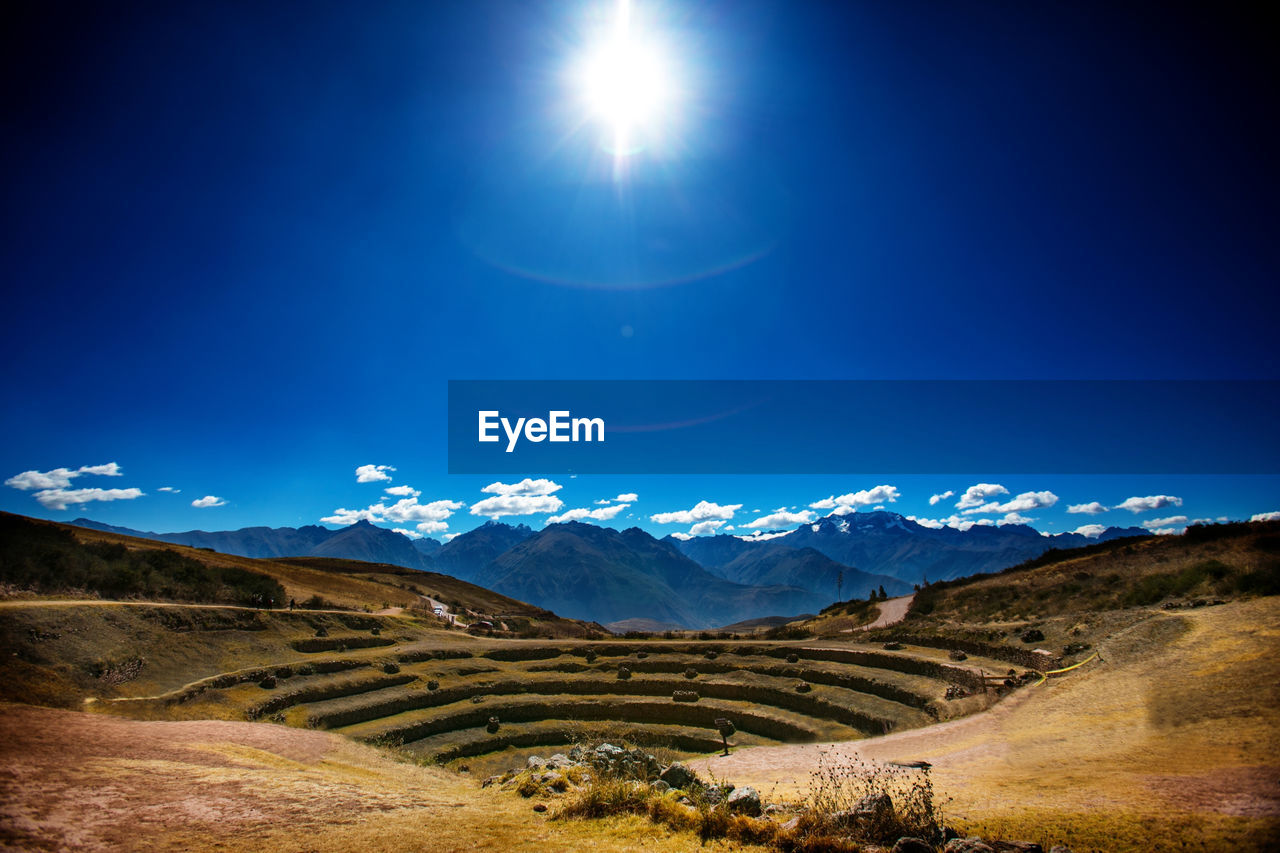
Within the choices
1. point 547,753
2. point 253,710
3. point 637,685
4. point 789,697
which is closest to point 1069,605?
point 789,697

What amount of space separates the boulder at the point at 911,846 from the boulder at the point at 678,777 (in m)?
8.16

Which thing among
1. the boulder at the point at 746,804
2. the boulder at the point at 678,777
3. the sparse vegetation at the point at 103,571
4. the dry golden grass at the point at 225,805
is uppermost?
the sparse vegetation at the point at 103,571

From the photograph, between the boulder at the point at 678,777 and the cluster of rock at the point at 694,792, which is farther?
the boulder at the point at 678,777

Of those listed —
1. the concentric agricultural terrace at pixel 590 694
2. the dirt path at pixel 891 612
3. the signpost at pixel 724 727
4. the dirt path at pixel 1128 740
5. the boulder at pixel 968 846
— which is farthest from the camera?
the dirt path at pixel 891 612

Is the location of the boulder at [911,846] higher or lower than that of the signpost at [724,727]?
higher

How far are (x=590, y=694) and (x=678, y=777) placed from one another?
21.8 metres

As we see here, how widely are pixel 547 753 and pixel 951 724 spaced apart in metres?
20.3

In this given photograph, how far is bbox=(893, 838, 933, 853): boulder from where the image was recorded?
8.76m

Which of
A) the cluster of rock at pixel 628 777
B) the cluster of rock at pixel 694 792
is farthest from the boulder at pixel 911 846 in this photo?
the cluster of rock at pixel 628 777

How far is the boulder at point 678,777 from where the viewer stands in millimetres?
15892

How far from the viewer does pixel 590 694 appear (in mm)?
36062

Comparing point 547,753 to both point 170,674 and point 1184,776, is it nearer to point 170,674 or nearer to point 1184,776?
point 170,674

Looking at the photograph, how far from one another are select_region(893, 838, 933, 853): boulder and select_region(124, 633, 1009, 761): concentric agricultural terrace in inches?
782

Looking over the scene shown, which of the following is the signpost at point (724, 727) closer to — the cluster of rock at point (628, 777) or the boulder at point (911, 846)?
the cluster of rock at point (628, 777)
